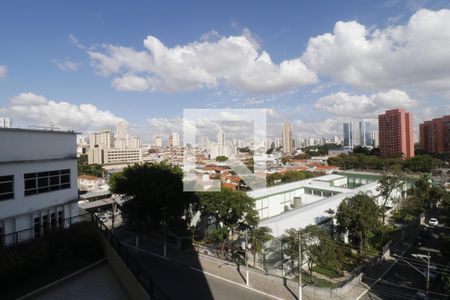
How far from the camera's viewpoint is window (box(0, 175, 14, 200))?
8284 mm

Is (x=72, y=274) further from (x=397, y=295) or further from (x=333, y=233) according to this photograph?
(x=333, y=233)

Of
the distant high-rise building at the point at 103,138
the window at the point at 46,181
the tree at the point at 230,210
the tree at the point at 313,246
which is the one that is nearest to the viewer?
the window at the point at 46,181

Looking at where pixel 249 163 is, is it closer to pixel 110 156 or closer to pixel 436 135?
pixel 436 135

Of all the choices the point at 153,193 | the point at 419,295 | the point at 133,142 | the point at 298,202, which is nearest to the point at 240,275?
the point at 153,193

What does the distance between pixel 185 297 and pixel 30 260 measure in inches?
199

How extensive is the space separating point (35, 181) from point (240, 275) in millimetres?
8191

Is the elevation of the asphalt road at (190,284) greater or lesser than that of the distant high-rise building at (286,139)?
lesser

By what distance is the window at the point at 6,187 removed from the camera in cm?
828

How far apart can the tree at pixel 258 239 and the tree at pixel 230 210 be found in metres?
0.65

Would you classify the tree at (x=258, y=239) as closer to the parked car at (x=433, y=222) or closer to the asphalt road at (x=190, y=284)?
the asphalt road at (x=190, y=284)

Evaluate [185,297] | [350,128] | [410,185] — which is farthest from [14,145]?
[350,128]

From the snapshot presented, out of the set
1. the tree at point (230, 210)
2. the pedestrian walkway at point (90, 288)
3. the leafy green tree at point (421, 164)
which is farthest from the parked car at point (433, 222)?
the leafy green tree at point (421, 164)

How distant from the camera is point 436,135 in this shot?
5453 centimetres

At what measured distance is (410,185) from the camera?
2817 cm
